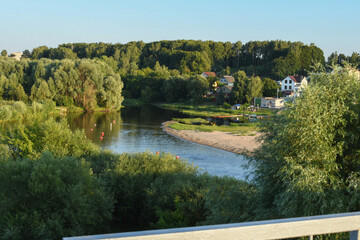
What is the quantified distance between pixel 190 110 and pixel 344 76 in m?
58.1

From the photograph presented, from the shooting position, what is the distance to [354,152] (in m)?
9.31

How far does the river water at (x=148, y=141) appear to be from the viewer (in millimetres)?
29609

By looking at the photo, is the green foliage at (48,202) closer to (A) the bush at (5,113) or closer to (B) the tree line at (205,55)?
(A) the bush at (5,113)

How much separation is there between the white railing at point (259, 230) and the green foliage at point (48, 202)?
1160 cm

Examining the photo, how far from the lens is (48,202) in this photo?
45.1 ft

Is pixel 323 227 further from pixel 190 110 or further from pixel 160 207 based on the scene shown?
pixel 190 110

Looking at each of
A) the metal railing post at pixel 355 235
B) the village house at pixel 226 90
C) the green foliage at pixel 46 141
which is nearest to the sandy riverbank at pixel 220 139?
the green foliage at pixel 46 141

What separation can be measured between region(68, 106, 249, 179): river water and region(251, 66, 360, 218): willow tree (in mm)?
11335

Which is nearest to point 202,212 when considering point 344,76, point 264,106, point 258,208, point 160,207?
point 160,207

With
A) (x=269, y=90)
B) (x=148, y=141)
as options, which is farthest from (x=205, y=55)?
(x=148, y=141)

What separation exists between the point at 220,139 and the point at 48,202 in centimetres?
2813

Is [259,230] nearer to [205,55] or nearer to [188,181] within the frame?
[188,181]

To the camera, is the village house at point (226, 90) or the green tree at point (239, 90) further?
the village house at point (226, 90)

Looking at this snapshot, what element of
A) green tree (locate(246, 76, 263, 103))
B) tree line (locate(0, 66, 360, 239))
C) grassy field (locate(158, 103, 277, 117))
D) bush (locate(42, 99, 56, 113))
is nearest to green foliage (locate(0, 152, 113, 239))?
tree line (locate(0, 66, 360, 239))
